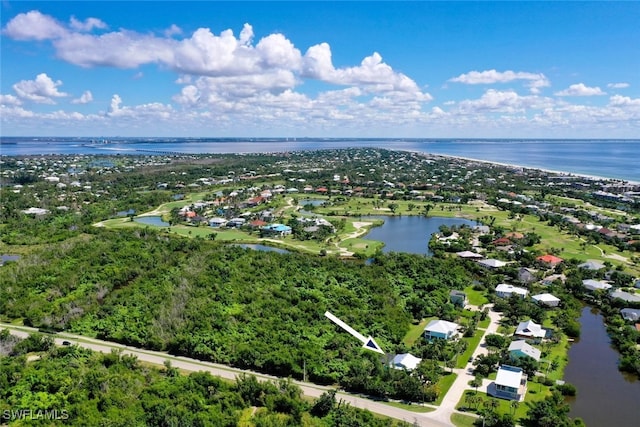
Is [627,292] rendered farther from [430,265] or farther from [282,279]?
[282,279]

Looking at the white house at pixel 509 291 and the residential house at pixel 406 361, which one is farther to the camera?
the white house at pixel 509 291

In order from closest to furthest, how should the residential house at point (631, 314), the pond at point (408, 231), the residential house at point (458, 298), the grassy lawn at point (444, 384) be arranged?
1. the grassy lawn at point (444, 384)
2. the residential house at point (631, 314)
3. the residential house at point (458, 298)
4. the pond at point (408, 231)

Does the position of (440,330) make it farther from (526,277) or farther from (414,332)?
(526,277)

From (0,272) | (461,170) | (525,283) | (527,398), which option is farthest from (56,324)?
(461,170)

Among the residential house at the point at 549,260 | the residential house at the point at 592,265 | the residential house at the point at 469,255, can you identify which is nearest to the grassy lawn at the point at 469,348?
the residential house at the point at 469,255

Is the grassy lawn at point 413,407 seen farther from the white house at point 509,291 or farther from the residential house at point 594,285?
the residential house at point 594,285

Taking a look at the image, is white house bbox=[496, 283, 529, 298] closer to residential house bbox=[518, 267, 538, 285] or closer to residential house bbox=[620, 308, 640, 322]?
residential house bbox=[518, 267, 538, 285]

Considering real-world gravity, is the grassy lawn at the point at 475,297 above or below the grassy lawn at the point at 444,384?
above
